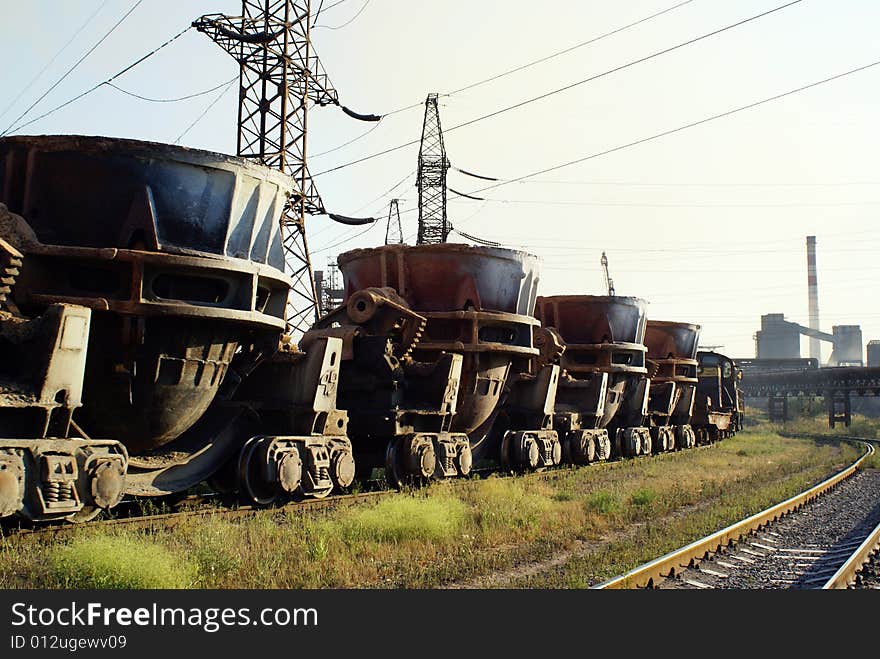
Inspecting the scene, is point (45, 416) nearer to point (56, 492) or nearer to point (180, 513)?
point (56, 492)

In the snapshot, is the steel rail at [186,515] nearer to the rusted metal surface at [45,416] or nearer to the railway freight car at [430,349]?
the rusted metal surface at [45,416]

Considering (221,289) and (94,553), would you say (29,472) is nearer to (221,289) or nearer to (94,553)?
(94,553)

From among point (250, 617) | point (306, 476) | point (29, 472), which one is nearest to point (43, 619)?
point (250, 617)

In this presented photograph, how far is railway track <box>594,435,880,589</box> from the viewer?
6379 mm

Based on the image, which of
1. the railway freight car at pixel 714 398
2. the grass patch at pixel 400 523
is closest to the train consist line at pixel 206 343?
the grass patch at pixel 400 523

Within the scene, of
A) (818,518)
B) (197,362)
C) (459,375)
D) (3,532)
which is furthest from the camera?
(459,375)

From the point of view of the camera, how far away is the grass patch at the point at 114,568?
5.41m

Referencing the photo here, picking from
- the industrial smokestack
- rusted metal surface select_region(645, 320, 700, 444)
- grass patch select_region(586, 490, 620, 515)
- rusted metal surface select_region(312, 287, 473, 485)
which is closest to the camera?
grass patch select_region(586, 490, 620, 515)

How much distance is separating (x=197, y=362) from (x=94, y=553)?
7.36 ft

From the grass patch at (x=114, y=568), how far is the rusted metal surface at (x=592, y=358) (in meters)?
11.2

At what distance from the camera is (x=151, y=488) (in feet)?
24.8

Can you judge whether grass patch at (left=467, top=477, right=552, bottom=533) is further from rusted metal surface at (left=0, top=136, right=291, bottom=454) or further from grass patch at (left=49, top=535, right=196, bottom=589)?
grass patch at (left=49, top=535, right=196, bottom=589)

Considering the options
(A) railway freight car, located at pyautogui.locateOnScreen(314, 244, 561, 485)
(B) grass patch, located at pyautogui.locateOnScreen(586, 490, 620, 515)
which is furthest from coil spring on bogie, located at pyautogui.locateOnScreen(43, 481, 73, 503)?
(B) grass patch, located at pyautogui.locateOnScreen(586, 490, 620, 515)

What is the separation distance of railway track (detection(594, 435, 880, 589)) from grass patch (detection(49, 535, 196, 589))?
9.11 feet
